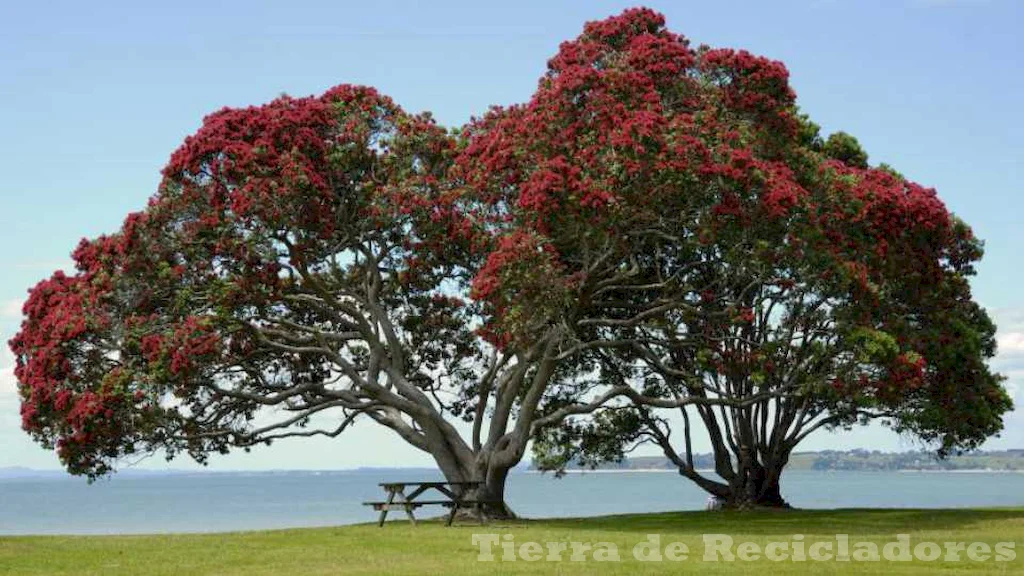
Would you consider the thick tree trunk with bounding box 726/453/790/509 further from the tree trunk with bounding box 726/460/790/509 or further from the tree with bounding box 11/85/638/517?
the tree with bounding box 11/85/638/517

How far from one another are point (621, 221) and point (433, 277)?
25.1 feet

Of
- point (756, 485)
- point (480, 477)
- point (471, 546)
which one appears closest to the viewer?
point (471, 546)

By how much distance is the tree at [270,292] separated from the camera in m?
28.2

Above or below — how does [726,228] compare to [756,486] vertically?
above

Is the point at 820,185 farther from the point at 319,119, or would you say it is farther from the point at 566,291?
the point at 319,119

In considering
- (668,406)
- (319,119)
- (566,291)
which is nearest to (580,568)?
(566,291)

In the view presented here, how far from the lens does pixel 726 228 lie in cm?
2666

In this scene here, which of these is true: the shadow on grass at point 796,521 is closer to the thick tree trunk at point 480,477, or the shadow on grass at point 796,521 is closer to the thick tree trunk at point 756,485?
the thick tree trunk at point 480,477

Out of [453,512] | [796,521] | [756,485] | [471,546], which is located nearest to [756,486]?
[756,485]

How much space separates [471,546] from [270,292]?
33.4 ft

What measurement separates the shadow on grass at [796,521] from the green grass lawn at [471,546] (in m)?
0.03

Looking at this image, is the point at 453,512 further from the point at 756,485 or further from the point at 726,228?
the point at 756,485

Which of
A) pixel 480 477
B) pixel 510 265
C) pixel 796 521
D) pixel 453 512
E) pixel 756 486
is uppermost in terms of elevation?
pixel 510 265

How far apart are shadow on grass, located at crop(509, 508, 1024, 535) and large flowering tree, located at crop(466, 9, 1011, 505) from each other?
2.67m
